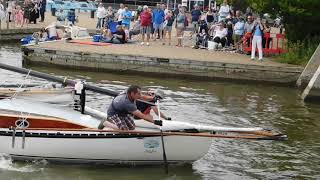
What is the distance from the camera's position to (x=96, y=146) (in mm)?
13070

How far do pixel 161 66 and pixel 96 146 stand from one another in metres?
13.1

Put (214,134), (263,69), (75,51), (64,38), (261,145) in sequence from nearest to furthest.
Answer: (214,134) < (261,145) < (263,69) < (75,51) < (64,38)

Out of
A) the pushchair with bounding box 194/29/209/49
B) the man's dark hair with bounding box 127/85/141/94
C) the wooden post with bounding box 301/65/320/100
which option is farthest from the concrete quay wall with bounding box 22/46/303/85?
the man's dark hair with bounding box 127/85/141/94

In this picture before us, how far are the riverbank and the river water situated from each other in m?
0.46

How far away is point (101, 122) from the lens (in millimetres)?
13250

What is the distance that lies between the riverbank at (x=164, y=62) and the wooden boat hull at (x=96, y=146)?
12143 millimetres

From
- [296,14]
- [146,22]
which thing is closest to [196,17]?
[146,22]

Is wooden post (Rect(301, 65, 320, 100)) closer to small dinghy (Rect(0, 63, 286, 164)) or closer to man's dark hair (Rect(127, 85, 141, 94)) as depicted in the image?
small dinghy (Rect(0, 63, 286, 164))

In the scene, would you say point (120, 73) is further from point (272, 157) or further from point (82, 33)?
point (272, 157)

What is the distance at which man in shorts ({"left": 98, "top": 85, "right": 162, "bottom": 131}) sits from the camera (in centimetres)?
1285

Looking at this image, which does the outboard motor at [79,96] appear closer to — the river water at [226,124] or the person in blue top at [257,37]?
the river water at [226,124]

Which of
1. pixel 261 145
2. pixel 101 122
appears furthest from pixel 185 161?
pixel 261 145

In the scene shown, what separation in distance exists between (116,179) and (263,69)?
13071mm

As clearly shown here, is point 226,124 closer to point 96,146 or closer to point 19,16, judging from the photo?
point 96,146
